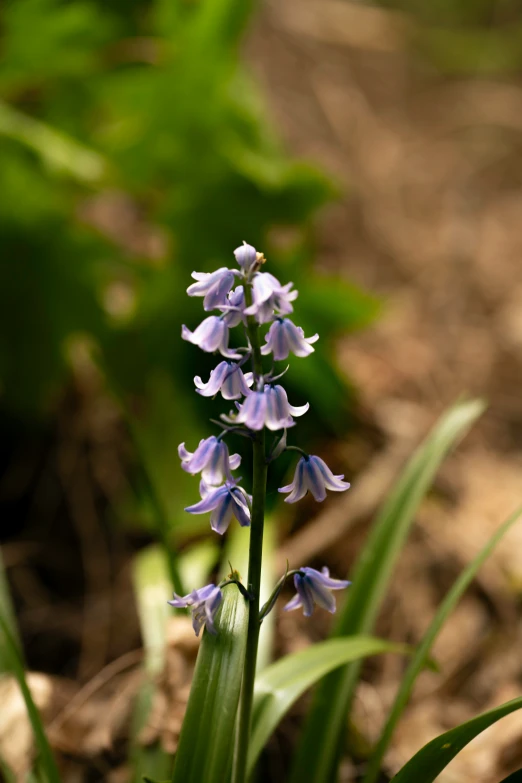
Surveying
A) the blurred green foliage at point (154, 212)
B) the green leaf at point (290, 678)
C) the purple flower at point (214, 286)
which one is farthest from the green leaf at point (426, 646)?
the blurred green foliage at point (154, 212)

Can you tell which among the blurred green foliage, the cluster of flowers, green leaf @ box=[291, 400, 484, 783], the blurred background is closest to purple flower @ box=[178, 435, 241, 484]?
the cluster of flowers

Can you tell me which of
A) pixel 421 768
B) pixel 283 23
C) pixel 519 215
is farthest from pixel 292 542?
pixel 283 23

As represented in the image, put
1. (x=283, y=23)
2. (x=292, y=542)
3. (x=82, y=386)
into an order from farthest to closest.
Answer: (x=283, y=23) → (x=82, y=386) → (x=292, y=542)

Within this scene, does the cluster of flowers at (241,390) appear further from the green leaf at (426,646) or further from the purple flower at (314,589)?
the green leaf at (426,646)

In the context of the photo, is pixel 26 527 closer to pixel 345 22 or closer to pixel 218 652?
pixel 218 652

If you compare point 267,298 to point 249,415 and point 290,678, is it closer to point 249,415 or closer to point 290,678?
point 249,415

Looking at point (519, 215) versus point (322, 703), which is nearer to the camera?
point (322, 703)

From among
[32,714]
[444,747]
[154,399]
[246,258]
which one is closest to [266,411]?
[246,258]
